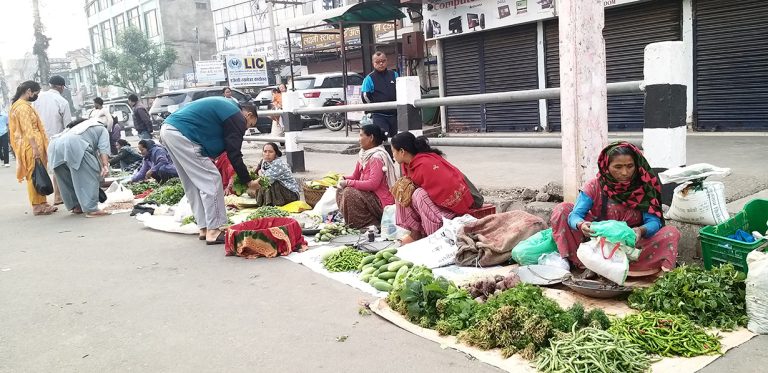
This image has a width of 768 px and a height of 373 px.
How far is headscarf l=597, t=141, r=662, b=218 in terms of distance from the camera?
3.88m

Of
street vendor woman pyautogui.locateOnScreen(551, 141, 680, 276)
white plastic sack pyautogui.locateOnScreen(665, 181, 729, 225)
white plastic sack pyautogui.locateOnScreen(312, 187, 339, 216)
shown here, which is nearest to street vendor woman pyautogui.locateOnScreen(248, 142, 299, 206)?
white plastic sack pyautogui.locateOnScreen(312, 187, 339, 216)

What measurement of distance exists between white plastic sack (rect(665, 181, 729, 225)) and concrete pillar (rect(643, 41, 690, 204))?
0.39m

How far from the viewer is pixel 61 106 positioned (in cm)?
1012

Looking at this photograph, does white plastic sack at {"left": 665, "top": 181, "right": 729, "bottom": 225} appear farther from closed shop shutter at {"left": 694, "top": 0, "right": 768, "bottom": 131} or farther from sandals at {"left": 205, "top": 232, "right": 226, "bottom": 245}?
closed shop shutter at {"left": 694, "top": 0, "right": 768, "bottom": 131}

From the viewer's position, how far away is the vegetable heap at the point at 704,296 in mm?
3209

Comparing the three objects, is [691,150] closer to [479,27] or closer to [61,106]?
[479,27]

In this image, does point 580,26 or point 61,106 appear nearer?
point 580,26

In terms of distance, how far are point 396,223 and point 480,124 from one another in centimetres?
789

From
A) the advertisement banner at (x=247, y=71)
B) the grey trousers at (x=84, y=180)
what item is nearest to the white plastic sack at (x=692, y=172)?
the grey trousers at (x=84, y=180)

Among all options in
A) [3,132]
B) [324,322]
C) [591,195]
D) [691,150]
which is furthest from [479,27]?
[3,132]

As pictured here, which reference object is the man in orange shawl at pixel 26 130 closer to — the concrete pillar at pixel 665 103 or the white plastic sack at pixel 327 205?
the white plastic sack at pixel 327 205

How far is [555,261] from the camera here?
4.23 m

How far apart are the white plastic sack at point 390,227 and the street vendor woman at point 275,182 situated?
2.19 meters

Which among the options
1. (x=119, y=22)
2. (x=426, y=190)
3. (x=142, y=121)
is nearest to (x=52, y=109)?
(x=142, y=121)
